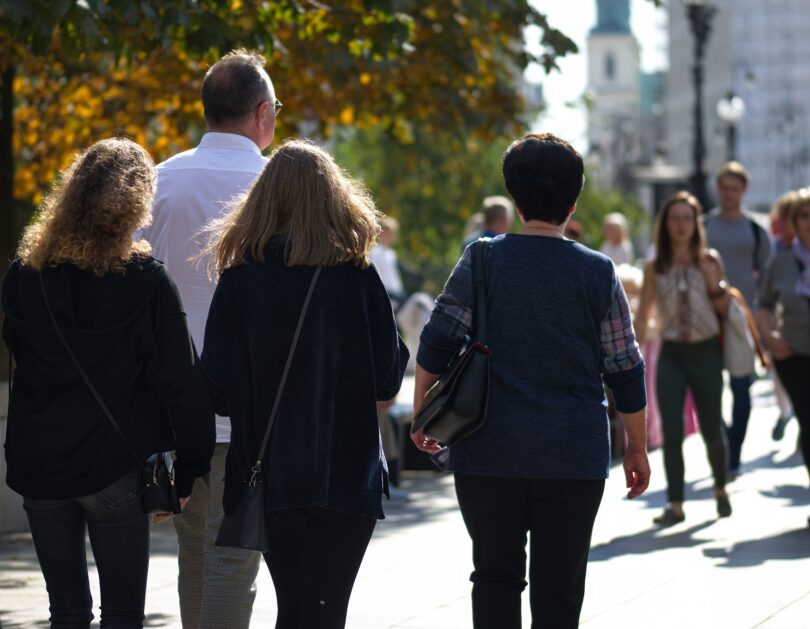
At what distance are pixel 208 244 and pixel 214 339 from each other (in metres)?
0.57

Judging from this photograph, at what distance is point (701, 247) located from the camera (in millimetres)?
10438

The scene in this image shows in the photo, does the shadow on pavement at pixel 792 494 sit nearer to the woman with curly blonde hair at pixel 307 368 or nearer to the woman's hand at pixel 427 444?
the woman's hand at pixel 427 444

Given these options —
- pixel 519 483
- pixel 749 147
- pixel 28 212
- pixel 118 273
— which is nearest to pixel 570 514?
pixel 519 483

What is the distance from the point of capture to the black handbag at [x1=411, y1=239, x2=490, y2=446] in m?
4.86

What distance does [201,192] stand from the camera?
5461 mm

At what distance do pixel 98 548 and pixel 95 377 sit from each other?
0.47m

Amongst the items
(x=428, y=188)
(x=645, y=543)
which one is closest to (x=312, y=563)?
(x=645, y=543)

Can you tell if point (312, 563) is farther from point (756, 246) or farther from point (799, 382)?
point (756, 246)

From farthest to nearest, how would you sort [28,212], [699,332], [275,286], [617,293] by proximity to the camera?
[28,212] < [699,332] < [617,293] < [275,286]

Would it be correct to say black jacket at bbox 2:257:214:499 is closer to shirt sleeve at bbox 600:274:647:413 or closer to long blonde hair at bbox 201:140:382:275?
long blonde hair at bbox 201:140:382:275

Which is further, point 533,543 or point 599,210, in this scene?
point 599,210

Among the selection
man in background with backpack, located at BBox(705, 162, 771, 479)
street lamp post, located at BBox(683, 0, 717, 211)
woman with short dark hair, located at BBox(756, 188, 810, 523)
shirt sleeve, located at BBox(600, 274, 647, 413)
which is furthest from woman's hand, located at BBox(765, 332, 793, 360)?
street lamp post, located at BBox(683, 0, 717, 211)

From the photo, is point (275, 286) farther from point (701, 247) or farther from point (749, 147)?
point (749, 147)

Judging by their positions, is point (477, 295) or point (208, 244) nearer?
point (477, 295)
